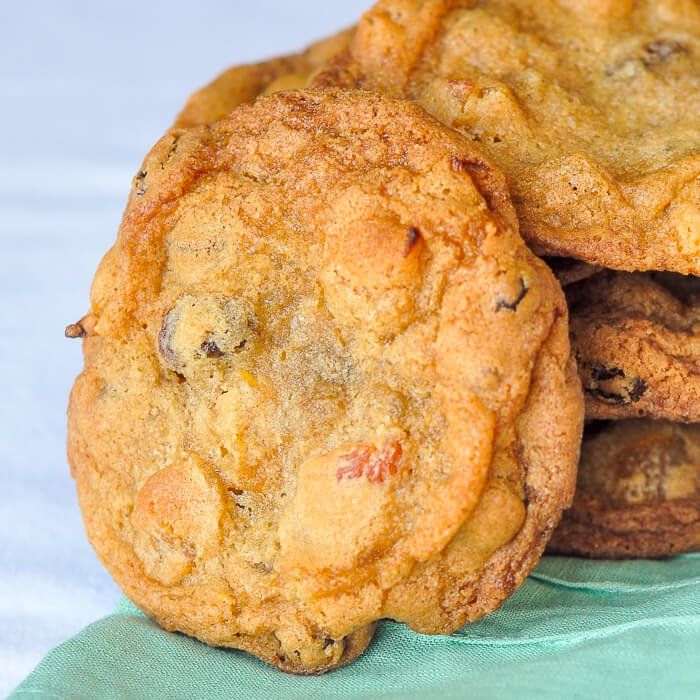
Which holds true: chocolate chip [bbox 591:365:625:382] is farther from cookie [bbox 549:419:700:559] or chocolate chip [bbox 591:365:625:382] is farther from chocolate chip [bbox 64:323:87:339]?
chocolate chip [bbox 64:323:87:339]

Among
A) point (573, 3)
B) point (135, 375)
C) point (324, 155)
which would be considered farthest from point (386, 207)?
point (573, 3)

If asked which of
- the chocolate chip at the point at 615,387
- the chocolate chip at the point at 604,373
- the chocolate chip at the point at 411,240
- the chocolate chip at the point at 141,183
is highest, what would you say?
the chocolate chip at the point at 141,183

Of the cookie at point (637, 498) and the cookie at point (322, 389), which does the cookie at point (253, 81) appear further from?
the cookie at point (637, 498)

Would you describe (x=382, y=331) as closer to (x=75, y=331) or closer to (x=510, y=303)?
(x=510, y=303)

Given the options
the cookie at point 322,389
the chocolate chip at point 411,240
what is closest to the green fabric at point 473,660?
the cookie at point 322,389

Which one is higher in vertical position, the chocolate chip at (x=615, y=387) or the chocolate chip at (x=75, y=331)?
the chocolate chip at (x=75, y=331)

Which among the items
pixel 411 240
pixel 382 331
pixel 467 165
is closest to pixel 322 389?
pixel 382 331

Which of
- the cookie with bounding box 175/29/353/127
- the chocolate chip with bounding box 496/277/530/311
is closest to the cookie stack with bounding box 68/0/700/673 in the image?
the chocolate chip with bounding box 496/277/530/311
